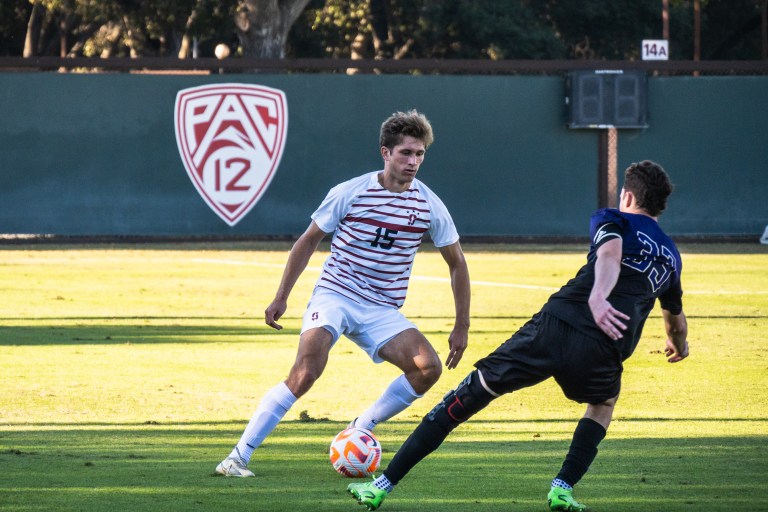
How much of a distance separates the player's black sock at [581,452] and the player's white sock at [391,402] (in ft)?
4.56

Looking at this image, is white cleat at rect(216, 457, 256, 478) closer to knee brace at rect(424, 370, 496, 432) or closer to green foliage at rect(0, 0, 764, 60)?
knee brace at rect(424, 370, 496, 432)

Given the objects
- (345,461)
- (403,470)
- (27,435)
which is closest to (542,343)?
(403,470)

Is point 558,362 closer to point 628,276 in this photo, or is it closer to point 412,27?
point 628,276

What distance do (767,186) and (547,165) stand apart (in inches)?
170

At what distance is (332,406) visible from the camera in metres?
10.3

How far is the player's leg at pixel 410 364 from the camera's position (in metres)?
7.48

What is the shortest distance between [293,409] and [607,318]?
4.53m

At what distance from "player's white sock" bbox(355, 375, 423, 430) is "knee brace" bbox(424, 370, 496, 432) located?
1225mm

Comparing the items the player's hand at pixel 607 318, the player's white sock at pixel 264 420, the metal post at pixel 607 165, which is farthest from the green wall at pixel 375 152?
→ the player's hand at pixel 607 318

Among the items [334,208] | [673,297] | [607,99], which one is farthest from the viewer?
[607,99]

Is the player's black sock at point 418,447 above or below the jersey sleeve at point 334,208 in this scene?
below

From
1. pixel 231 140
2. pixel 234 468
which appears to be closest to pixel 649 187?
pixel 234 468

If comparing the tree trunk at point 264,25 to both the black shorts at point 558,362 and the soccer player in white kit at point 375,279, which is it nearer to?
the soccer player in white kit at point 375,279

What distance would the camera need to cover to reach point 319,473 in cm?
741
